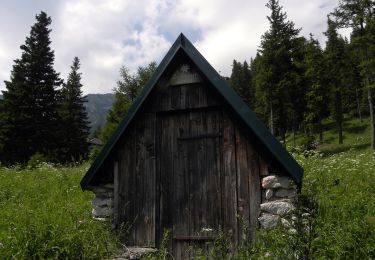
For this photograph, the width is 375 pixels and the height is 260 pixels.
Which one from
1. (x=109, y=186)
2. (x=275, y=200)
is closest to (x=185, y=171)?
Answer: (x=109, y=186)

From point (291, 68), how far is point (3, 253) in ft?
116

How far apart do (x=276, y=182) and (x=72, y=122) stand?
32.6 metres

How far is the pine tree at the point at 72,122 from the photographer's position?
108 feet

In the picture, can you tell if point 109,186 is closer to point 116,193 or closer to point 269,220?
point 116,193

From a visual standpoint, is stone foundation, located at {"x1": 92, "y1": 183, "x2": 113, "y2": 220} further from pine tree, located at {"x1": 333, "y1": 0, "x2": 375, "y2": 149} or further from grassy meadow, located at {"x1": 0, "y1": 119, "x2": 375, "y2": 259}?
pine tree, located at {"x1": 333, "y1": 0, "x2": 375, "y2": 149}

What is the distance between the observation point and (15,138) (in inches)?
1179

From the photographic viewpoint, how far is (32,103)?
3161cm

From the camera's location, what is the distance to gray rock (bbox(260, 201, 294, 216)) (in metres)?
5.66

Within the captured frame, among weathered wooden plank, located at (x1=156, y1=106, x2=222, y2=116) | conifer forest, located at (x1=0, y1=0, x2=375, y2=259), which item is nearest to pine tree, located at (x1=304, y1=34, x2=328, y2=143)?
conifer forest, located at (x1=0, y1=0, x2=375, y2=259)

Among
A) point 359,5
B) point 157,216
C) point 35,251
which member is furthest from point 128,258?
point 359,5

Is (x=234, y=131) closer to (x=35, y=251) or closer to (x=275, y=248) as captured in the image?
(x=275, y=248)

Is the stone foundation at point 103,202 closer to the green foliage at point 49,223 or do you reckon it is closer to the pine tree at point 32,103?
the green foliage at point 49,223

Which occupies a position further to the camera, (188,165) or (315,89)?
(315,89)

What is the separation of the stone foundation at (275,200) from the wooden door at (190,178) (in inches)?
29.0
